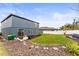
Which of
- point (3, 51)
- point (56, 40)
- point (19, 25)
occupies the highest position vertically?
point (19, 25)

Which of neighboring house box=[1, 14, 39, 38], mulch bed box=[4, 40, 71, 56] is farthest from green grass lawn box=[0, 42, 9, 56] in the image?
neighboring house box=[1, 14, 39, 38]

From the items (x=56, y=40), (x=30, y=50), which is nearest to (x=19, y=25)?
(x=30, y=50)

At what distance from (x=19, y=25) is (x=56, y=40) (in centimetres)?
40

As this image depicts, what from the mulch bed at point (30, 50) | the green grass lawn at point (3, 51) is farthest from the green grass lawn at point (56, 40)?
the green grass lawn at point (3, 51)

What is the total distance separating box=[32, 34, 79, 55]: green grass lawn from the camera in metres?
2.10

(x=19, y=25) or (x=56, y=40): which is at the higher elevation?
(x=19, y=25)

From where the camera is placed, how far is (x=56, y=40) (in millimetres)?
2113

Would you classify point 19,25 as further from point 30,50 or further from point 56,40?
point 56,40

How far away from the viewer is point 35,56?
2.08m

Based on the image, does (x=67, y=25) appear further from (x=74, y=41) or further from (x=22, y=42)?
(x=22, y=42)

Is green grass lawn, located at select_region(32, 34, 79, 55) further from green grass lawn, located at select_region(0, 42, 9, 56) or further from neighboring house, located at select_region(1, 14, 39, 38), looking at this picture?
green grass lawn, located at select_region(0, 42, 9, 56)

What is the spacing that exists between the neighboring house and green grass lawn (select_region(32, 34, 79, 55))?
75 mm

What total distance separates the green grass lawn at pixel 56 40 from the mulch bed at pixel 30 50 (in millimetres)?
41

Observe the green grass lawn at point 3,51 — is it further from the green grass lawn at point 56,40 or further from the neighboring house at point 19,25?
the green grass lawn at point 56,40
